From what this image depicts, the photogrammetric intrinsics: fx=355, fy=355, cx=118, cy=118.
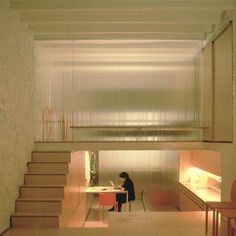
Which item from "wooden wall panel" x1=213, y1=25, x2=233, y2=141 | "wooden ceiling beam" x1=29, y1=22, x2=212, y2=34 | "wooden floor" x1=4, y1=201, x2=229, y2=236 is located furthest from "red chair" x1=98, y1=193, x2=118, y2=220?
"wooden ceiling beam" x1=29, y1=22, x2=212, y2=34

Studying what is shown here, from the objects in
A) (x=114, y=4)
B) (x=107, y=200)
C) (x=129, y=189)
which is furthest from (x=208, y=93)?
(x=107, y=200)

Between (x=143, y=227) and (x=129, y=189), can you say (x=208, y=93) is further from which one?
(x=143, y=227)

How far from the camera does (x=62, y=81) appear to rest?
28.8 ft

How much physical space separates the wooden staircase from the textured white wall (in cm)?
16

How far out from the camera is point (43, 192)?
641 centimetres

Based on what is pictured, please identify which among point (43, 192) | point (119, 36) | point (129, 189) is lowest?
point (129, 189)

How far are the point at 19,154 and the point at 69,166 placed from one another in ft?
3.37

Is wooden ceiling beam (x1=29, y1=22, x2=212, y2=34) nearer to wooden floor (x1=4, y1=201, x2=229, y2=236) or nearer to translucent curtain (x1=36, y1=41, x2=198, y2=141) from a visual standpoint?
translucent curtain (x1=36, y1=41, x2=198, y2=141)

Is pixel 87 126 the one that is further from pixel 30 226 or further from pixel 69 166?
pixel 30 226

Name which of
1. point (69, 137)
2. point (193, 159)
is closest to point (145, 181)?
point (193, 159)

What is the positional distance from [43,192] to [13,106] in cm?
164

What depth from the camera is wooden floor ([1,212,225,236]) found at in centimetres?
528

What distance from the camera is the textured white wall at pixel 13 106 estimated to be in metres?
5.59

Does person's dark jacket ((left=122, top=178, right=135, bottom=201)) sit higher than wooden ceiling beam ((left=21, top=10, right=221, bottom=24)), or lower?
lower
